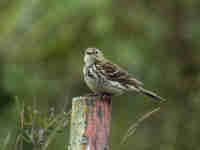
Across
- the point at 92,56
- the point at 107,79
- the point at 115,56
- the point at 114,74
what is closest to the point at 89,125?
the point at 107,79

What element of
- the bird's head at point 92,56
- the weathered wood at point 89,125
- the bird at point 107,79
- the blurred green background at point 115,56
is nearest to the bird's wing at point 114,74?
Result: the bird at point 107,79

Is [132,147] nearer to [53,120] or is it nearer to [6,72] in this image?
[6,72]

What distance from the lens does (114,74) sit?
7.07 metres

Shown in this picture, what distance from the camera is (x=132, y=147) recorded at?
9820mm

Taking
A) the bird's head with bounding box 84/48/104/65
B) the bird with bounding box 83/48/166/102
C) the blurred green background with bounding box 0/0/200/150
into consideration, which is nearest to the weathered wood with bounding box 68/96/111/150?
the bird with bounding box 83/48/166/102

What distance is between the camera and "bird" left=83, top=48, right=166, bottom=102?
22.0 ft

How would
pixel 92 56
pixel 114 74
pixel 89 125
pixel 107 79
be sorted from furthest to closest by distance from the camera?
pixel 92 56 → pixel 114 74 → pixel 107 79 → pixel 89 125

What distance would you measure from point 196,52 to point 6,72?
302 centimetres

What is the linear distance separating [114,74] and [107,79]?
17cm

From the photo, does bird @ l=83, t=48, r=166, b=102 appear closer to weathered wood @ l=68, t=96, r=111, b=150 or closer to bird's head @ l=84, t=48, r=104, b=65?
→ bird's head @ l=84, t=48, r=104, b=65

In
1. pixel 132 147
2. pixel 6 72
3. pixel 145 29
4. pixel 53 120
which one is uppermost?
pixel 145 29

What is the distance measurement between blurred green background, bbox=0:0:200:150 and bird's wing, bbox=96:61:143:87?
1657 millimetres

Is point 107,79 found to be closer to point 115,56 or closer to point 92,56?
point 92,56

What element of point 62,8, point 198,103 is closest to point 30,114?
point 62,8
